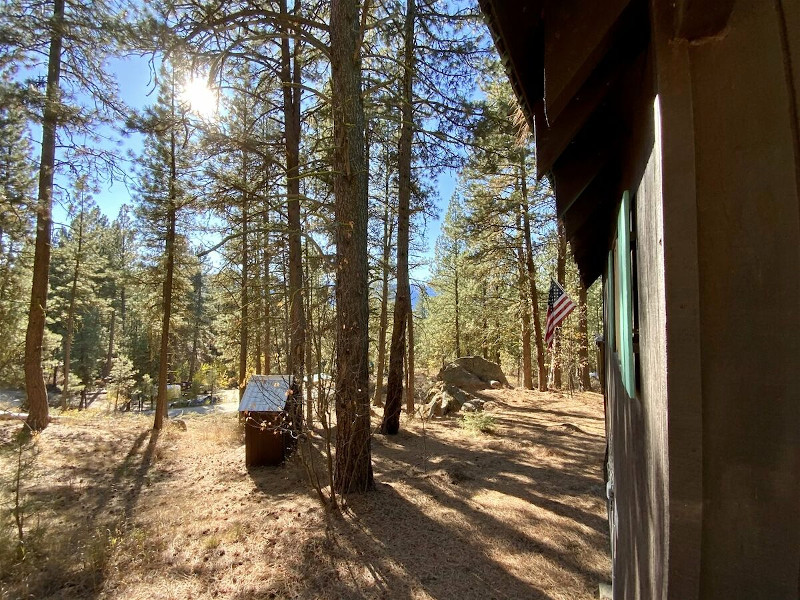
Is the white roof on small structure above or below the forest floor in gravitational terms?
above

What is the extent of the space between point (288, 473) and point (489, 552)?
12.9ft

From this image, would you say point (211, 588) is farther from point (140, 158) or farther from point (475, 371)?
point (475, 371)

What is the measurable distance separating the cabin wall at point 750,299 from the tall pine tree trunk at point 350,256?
4464 mm

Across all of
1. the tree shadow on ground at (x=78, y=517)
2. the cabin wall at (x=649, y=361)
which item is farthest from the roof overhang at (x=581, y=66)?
the tree shadow on ground at (x=78, y=517)

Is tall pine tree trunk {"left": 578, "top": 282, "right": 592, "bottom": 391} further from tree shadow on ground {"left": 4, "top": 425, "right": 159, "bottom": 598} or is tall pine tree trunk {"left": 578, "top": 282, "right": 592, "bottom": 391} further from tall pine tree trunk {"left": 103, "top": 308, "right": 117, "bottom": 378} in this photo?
tall pine tree trunk {"left": 103, "top": 308, "right": 117, "bottom": 378}

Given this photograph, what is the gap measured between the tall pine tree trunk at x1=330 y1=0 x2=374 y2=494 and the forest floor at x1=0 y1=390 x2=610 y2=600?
2.32 ft

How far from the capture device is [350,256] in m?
5.37

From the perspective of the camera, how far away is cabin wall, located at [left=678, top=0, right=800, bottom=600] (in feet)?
2.76

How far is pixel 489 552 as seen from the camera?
163 inches

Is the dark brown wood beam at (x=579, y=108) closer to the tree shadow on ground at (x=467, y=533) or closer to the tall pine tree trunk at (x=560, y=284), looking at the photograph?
the tree shadow on ground at (x=467, y=533)

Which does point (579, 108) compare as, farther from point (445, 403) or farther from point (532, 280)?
point (532, 280)

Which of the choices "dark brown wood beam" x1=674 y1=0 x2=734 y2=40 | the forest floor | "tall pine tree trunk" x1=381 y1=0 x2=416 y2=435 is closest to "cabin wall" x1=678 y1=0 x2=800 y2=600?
"dark brown wood beam" x1=674 y1=0 x2=734 y2=40

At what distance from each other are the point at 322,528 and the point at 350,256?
3.30 m

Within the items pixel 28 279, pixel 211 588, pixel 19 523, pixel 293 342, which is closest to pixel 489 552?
pixel 211 588
